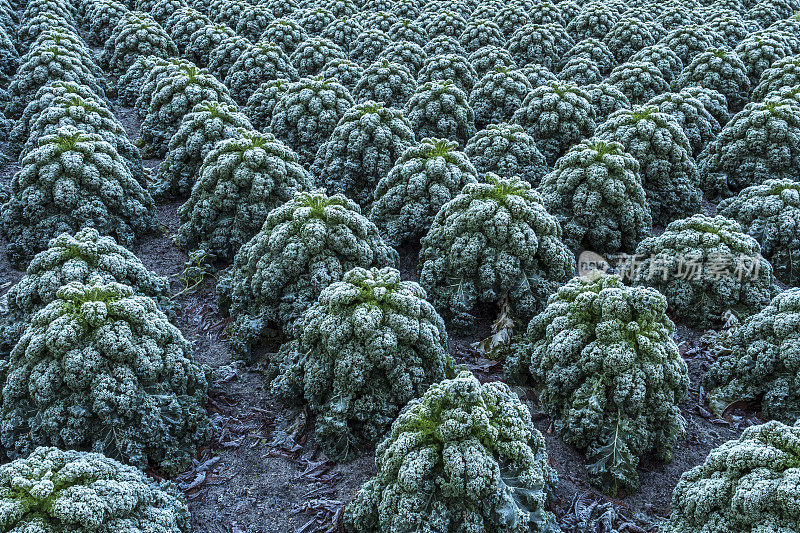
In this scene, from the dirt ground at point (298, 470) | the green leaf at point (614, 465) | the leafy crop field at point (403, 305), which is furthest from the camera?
the green leaf at point (614, 465)

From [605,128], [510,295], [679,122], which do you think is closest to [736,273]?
[510,295]

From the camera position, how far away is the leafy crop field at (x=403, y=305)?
5.83 m

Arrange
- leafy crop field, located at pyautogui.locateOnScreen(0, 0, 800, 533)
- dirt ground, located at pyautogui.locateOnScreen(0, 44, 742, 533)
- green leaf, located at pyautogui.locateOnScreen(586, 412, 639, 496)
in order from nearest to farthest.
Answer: leafy crop field, located at pyautogui.locateOnScreen(0, 0, 800, 533)
dirt ground, located at pyautogui.locateOnScreen(0, 44, 742, 533)
green leaf, located at pyautogui.locateOnScreen(586, 412, 639, 496)

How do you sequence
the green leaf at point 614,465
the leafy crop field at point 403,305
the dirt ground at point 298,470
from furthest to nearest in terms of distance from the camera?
the green leaf at point 614,465, the dirt ground at point 298,470, the leafy crop field at point 403,305

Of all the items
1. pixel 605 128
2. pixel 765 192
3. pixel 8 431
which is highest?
pixel 605 128

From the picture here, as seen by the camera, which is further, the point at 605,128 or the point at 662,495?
the point at 605,128

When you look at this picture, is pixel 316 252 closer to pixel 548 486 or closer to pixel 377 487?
pixel 377 487

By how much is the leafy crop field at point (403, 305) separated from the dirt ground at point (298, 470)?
28mm

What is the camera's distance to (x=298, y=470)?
706cm

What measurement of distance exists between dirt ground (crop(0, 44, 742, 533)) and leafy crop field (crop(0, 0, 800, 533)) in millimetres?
28

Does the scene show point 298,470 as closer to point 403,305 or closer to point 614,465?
point 403,305

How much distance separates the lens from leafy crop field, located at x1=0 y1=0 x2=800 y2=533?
5.83 m

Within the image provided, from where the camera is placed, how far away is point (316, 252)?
8.31 metres

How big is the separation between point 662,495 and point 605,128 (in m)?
6.60
